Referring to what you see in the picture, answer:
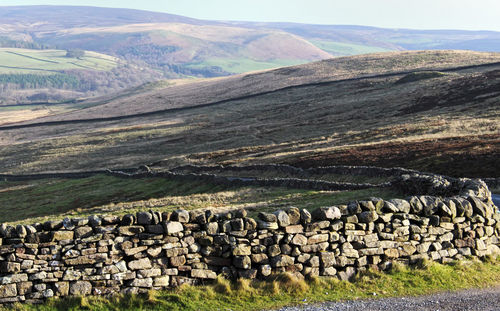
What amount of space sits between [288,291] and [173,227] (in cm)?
384

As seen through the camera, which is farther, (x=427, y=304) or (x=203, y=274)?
(x=203, y=274)

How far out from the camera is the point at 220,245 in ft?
57.9

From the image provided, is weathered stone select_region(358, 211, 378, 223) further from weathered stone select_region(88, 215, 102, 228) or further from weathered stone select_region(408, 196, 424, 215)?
weathered stone select_region(88, 215, 102, 228)

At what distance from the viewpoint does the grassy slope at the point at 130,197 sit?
1650 inches

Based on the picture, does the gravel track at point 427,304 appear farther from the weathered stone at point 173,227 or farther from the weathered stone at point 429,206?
the weathered stone at point 173,227

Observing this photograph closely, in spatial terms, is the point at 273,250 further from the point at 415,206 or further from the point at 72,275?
the point at 72,275

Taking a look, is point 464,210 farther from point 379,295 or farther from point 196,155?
point 196,155

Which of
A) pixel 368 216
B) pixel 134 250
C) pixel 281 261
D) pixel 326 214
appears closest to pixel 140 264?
pixel 134 250

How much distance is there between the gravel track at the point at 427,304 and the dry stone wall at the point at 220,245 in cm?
174

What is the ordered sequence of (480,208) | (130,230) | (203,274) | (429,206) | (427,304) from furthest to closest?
1. (480,208)
2. (429,206)
3. (203,274)
4. (130,230)
5. (427,304)

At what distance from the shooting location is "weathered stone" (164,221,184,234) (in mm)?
17078

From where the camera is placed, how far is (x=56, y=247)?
16.3 meters

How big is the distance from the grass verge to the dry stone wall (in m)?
0.37

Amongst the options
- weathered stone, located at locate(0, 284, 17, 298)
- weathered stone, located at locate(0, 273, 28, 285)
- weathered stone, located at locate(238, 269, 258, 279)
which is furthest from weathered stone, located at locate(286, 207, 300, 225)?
weathered stone, located at locate(0, 284, 17, 298)
